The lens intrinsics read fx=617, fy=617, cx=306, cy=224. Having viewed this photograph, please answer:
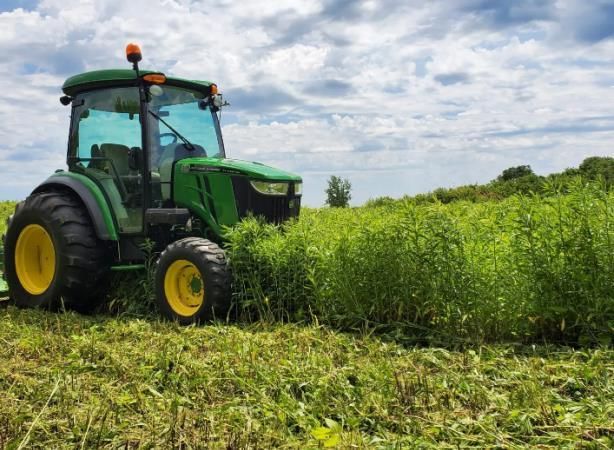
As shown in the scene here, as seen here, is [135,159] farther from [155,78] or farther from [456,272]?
[456,272]

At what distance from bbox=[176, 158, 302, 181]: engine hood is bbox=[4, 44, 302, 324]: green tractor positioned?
1 cm

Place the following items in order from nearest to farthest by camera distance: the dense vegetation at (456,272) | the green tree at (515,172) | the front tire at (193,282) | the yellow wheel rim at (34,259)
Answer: the dense vegetation at (456,272), the front tire at (193,282), the yellow wheel rim at (34,259), the green tree at (515,172)

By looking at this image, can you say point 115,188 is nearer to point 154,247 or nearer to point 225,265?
point 154,247

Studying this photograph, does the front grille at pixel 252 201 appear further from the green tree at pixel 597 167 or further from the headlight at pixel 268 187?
the green tree at pixel 597 167

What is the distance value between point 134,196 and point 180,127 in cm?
92

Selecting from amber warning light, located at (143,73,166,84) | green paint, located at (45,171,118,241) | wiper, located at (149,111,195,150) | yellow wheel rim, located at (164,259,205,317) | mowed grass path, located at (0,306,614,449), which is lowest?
mowed grass path, located at (0,306,614,449)

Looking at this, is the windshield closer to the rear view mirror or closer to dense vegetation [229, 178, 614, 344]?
the rear view mirror

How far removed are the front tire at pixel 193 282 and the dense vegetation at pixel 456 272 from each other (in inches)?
7.2

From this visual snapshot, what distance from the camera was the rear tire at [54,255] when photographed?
6.44 metres

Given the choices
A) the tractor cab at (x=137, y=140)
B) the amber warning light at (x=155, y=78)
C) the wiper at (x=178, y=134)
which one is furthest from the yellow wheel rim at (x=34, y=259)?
the amber warning light at (x=155, y=78)

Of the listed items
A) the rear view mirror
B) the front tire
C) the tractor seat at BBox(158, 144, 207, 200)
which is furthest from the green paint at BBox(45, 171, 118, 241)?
the front tire

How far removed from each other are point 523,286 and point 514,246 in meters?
0.32

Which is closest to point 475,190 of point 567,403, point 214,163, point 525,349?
point 214,163

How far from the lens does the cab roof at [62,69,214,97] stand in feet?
21.5
